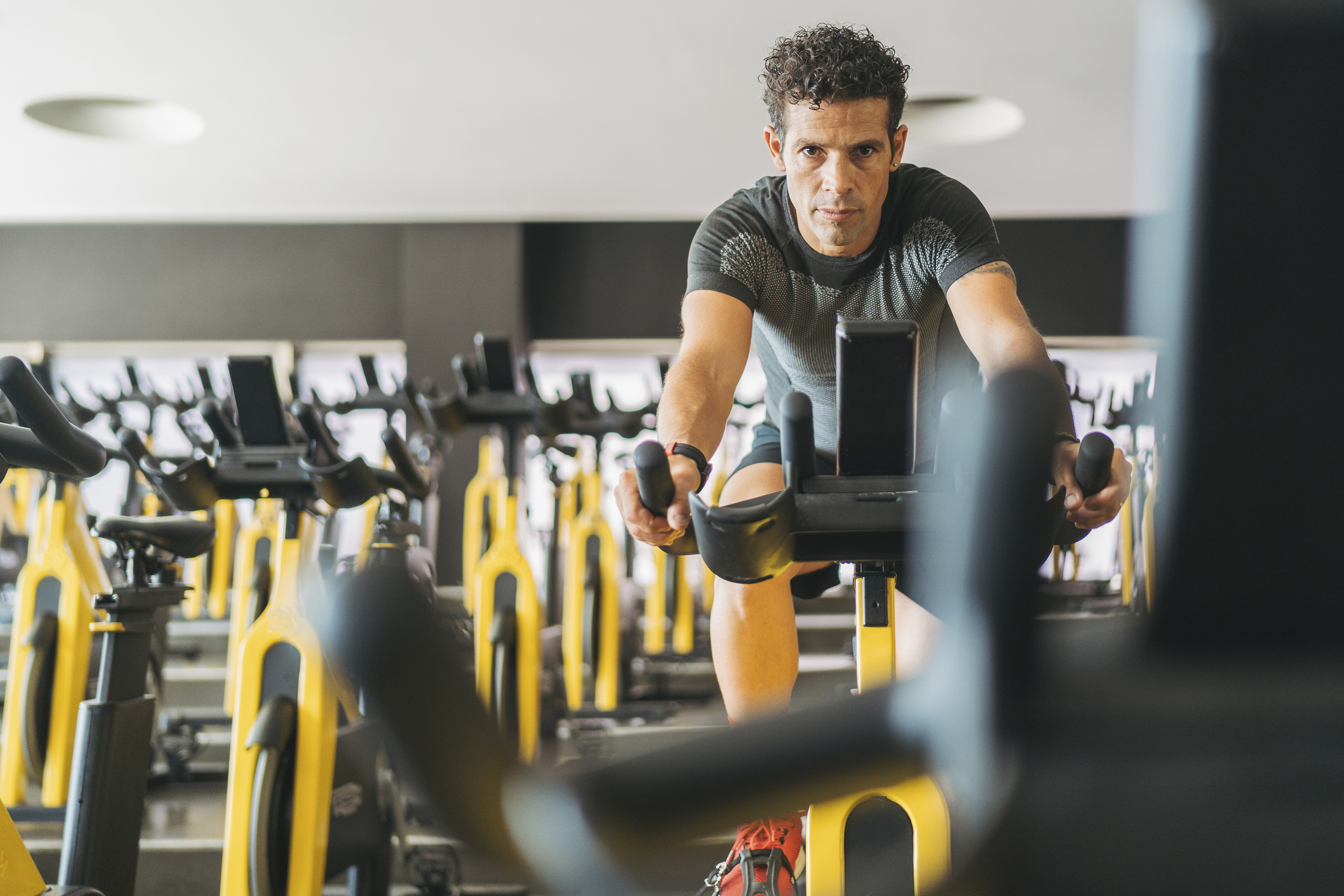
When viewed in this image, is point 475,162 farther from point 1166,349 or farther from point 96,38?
point 1166,349

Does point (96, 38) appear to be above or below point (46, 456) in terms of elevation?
above

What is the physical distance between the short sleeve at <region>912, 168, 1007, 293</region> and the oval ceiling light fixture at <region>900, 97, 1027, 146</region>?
10.4ft

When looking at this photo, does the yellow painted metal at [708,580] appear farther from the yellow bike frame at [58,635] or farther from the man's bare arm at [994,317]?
the man's bare arm at [994,317]

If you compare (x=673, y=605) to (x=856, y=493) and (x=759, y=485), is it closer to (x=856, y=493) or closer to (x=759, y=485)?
(x=759, y=485)

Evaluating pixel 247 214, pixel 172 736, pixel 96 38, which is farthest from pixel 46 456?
pixel 247 214

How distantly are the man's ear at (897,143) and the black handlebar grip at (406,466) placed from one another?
1193 millimetres

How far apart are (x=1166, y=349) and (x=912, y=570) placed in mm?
970

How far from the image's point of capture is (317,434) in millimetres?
1837

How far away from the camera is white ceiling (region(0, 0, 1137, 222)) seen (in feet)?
11.7

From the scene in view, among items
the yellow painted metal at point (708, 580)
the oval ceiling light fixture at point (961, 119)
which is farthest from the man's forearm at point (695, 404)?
the oval ceiling light fixture at point (961, 119)

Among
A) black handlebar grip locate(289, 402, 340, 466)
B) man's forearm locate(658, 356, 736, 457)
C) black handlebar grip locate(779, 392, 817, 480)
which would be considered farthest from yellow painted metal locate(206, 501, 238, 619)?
black handlebar grip locate(779, 392, 817, 480)

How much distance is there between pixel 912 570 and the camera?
3.83 feet

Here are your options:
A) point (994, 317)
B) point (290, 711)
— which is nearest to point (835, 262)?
point (994, 317)

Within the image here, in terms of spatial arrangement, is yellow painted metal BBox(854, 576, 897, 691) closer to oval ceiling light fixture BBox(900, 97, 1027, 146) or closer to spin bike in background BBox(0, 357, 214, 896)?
spin bike in background BBox(0, 357, 214, 896)
